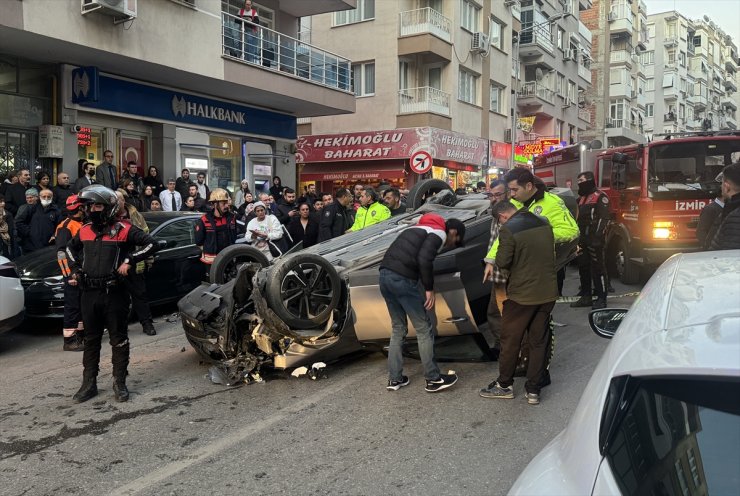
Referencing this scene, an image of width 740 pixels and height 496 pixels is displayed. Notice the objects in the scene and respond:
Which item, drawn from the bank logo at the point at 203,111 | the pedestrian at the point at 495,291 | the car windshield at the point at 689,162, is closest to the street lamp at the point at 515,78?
the bank logo at the point at 203,111

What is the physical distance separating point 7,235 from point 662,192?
32.1ft

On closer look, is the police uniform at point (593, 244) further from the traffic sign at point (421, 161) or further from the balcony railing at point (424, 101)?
the balcony railing at point (424, 101)

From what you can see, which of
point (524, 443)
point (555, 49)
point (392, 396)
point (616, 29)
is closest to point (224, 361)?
point (392, 396)

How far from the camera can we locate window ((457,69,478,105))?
27547 mm

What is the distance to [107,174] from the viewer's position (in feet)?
40.4

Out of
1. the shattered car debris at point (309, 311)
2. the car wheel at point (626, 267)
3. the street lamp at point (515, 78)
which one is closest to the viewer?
the shattered car debris at point (309, 311)

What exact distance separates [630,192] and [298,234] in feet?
18.1

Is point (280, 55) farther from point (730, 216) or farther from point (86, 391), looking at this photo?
point (730, 216)

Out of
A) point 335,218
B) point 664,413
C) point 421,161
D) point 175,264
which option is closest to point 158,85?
point 421,161

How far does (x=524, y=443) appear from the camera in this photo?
412cm

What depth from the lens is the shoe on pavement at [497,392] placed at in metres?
5.00

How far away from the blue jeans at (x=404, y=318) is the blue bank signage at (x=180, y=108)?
1008cm

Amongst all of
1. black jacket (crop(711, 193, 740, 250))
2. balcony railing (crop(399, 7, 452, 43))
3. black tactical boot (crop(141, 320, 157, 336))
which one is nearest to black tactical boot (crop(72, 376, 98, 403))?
black tactical boot (crop(141, 320, 157, 336))

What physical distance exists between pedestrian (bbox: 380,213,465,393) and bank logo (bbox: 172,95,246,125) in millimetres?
11742
